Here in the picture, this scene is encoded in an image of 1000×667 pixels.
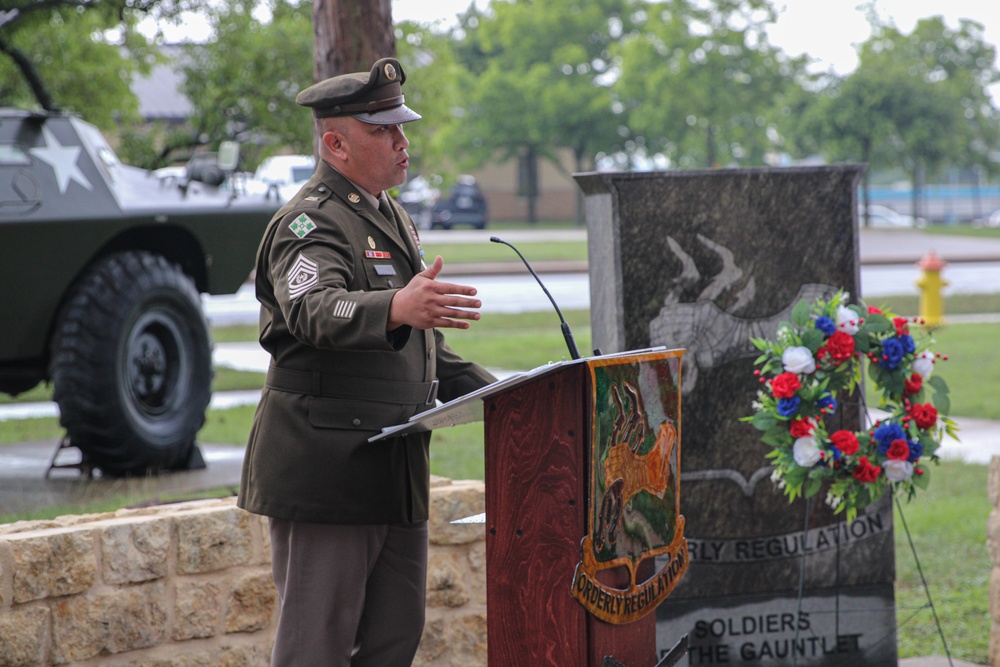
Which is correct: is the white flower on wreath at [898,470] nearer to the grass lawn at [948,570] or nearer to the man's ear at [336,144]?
the grass lawn at [948,570]

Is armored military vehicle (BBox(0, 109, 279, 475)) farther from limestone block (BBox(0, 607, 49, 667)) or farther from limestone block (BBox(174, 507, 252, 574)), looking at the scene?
limestone block (BBox(0, 607, 49, 667))

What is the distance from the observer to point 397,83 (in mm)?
3080

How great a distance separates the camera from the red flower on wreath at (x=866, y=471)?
407cm

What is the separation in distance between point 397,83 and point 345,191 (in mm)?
277

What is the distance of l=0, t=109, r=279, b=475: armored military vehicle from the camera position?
679 centimetres

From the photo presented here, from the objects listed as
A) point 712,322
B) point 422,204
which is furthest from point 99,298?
point 422,204

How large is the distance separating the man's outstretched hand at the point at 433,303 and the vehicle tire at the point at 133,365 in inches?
180

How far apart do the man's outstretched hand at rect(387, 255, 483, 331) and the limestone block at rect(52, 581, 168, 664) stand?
5.56 ft

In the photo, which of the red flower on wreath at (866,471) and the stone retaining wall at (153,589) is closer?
the stone retaining wall at (153,589)

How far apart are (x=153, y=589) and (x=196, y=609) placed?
0.52 feet

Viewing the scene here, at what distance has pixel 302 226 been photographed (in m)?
2.91

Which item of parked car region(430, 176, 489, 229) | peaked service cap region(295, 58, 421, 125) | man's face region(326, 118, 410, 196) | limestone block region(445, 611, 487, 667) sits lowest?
parked car region(430, 176, 489, 229)

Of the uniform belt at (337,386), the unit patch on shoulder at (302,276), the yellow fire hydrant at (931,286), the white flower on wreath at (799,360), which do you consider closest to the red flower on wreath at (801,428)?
the white flower on wreath at (799,360)

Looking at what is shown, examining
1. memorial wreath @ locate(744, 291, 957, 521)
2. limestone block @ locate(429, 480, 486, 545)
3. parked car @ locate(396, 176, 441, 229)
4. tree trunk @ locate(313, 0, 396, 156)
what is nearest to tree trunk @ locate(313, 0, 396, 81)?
tree trunk @ locate(313, 0, 396, 156)
